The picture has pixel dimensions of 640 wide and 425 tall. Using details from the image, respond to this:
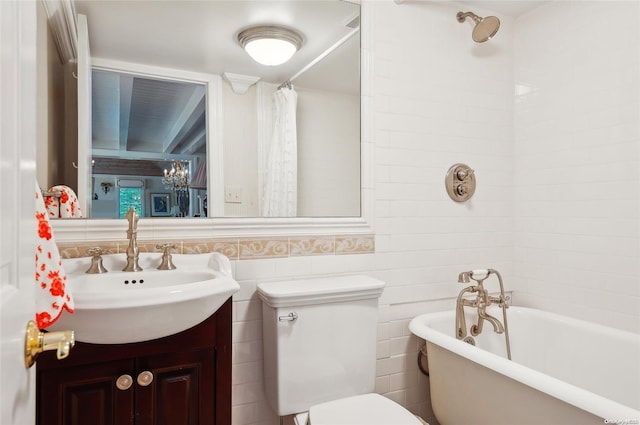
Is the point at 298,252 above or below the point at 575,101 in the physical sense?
below

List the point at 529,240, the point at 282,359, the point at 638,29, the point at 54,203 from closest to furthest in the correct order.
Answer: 1. the point at 54,203
2. the point at 282,359
3. the point at 638,29
4. the point at 529,240

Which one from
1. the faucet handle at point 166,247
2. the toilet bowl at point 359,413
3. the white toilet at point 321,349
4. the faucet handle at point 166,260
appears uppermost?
the faucet handle at point 166,247

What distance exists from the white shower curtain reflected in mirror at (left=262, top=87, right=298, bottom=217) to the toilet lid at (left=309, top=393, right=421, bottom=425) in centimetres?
83

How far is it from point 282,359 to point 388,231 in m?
0.85

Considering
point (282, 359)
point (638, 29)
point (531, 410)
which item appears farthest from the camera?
point (638, 29)

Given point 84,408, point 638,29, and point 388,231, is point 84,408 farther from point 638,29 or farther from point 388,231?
point 638,29

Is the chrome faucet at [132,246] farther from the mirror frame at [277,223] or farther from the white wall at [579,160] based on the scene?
the white wall at [579,160]

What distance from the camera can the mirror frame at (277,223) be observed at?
156 cm

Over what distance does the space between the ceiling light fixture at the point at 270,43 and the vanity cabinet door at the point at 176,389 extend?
1287 millimetres

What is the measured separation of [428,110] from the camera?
2215 mm

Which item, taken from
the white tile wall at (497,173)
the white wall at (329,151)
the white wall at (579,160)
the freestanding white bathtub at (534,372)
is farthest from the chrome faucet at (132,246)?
the white wall at (579,160)

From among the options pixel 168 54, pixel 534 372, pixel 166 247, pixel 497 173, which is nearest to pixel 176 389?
pixel 166 247

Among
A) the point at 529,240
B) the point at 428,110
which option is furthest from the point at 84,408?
the point at 529,240

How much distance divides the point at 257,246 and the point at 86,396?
2.75 feet
